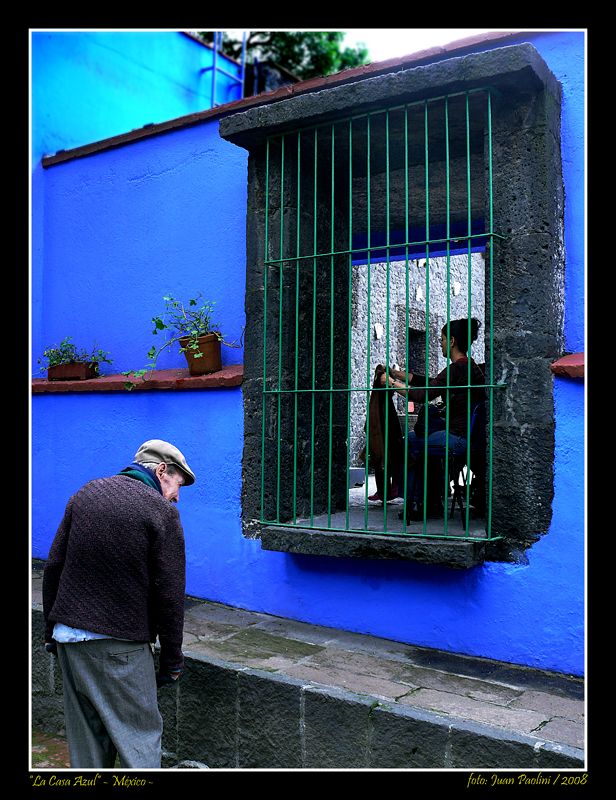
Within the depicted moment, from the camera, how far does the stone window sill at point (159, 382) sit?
5.07m

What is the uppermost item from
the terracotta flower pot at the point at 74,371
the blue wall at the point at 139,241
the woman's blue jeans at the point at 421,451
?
the blue wall at the point at 139,241

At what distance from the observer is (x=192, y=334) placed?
5285 mm

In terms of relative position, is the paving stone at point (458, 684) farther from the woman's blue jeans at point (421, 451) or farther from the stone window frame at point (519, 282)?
the woman's blue jeans at point (421, 451)

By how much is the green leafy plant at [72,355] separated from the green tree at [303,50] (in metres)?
11.9

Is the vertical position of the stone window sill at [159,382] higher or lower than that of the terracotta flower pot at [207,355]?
lower

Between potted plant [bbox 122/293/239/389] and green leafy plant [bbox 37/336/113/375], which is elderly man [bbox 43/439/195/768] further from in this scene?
green leafy plant [bbox 37/336/113/375]

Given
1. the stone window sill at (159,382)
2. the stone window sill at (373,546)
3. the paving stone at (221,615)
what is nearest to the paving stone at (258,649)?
the paving stone at (221,615)

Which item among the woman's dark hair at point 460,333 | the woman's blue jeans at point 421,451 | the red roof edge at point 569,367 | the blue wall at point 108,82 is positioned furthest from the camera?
the blue wall at point 108,82

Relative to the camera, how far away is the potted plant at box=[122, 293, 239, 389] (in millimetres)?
5254

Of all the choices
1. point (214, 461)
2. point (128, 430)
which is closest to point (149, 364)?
point (128, 430)

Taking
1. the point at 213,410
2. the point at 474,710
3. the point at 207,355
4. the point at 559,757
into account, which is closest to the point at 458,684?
the point at 474,710

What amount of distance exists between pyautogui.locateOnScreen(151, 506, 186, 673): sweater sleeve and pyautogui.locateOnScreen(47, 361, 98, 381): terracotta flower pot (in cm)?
330

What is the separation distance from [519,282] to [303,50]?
1463 centimetres

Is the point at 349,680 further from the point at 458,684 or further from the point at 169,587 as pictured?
the point at 169,587
